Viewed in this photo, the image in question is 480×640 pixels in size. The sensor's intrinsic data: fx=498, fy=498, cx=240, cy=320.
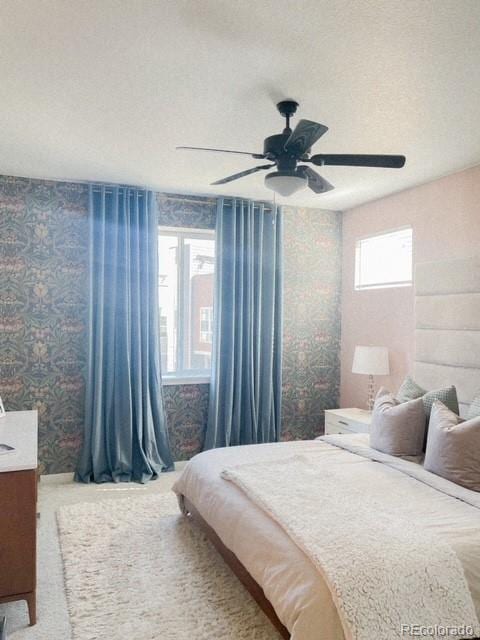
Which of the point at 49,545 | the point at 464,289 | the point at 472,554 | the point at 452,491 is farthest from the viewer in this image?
the point at 464,289

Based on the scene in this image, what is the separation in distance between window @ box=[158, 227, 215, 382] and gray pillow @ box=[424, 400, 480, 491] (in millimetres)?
2448

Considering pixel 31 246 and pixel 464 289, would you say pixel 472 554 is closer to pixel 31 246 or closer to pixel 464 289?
pixel 464 289

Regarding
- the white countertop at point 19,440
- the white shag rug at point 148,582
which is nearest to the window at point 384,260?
the white shag rug at point 148,582

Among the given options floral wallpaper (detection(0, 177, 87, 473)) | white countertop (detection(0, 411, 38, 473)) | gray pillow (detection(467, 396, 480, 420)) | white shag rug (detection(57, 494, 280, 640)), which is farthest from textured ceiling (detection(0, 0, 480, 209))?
white shag rug (detection(57, 494, 280, 640))

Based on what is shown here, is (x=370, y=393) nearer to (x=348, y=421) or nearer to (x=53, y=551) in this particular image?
(x=348, y=421)

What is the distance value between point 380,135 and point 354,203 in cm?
184

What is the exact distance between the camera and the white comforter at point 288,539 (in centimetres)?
180

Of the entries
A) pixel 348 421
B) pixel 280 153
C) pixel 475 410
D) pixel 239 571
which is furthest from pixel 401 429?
pixel 280 153

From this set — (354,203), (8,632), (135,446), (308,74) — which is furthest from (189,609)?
(354,203)

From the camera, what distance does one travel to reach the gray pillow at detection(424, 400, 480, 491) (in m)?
2.68

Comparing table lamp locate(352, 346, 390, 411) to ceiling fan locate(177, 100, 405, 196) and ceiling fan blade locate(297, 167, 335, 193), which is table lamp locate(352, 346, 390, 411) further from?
ceiling fan locate(177, 100, 405, 196)

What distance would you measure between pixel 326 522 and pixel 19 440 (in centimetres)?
159

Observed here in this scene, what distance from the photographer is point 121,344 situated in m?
4.36

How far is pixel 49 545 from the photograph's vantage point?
10.1 ft
